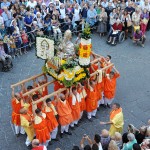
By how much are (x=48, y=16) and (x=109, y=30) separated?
3.37 meters

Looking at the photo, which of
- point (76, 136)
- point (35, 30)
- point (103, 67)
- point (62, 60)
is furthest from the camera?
point (35, 30)

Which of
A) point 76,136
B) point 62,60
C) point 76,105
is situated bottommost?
point 76,136

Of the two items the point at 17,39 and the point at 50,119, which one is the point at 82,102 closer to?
the point at 50,119

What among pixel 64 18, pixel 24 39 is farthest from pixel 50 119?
pixel 64 18

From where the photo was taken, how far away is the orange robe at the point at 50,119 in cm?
920


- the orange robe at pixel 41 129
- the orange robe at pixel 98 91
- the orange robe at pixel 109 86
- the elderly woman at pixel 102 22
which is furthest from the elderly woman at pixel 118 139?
the elderly woman at pixel 102 22

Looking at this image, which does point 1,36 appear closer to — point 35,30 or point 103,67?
point 35,30

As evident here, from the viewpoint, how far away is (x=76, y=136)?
10.2 meters

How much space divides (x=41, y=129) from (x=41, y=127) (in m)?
0.07

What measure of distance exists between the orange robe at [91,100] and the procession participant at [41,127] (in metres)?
1.84

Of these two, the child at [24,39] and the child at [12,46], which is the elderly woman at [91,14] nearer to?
the child at [24,39]

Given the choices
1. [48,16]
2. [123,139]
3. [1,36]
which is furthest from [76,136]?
[48,16]

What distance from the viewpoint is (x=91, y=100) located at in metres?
10.4

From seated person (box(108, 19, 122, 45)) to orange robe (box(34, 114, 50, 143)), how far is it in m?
7.81
